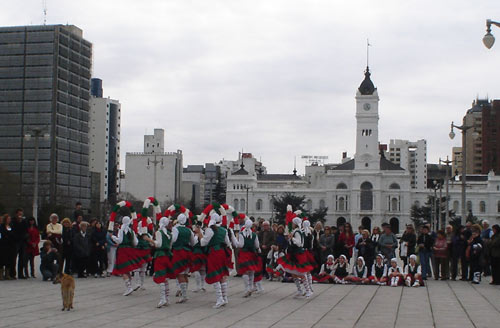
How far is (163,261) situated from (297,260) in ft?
11.3

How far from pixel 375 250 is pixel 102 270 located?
8600mm

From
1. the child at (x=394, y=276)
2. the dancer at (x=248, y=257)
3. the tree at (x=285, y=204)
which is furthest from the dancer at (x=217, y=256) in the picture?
the tree at (x=285, y=204)

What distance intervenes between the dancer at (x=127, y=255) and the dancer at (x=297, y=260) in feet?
11.5

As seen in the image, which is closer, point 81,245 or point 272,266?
point 81,245

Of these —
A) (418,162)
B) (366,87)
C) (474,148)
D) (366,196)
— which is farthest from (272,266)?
(418,162)

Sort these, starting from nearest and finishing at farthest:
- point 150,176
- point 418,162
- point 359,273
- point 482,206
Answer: point 359,273 → point 482,206 → point 150,176 → point 418,162

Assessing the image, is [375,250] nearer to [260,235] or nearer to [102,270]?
[260,235]

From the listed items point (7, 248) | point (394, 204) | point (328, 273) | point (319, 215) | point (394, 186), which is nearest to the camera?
point (7, 248)

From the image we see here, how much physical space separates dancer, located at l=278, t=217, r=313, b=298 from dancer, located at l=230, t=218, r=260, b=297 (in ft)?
2.36

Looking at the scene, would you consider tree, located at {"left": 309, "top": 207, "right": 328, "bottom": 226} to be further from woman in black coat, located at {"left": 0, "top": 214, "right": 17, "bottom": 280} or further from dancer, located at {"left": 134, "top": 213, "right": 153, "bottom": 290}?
dancer, located at {"left": 134, "top": 213, "right": 153, "bottom": 290}

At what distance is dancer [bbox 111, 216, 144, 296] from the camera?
18.1 m

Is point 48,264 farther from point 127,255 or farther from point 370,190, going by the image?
point 370,190

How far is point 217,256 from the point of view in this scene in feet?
53.9

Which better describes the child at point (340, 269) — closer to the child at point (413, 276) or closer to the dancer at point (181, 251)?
the child at point (413, 276)
